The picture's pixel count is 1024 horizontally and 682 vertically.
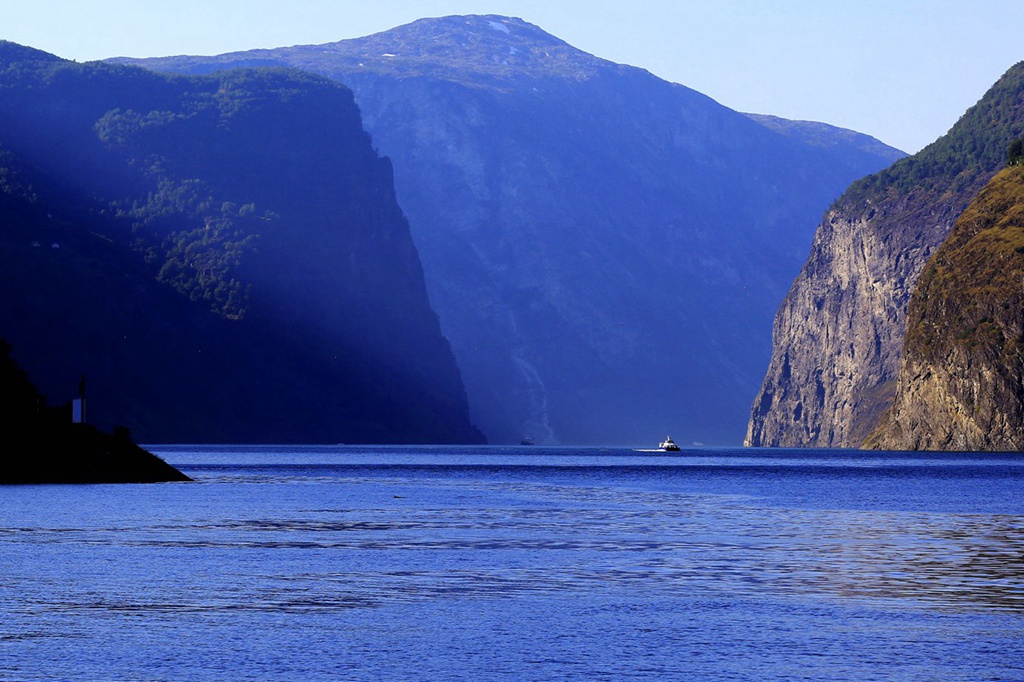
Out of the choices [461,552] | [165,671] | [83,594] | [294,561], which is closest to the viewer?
[165,671]

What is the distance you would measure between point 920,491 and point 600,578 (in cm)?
7784

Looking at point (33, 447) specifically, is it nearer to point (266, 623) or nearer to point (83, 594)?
point (83, 594)

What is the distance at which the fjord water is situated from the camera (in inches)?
1391

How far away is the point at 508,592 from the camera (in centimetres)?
4875

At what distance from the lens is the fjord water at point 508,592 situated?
1391 inches

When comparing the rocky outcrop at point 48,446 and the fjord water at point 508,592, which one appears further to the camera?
the rocky outcrop at point 48,446

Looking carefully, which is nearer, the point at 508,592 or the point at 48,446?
the point at 508,592

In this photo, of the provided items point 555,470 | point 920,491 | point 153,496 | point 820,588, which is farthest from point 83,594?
point 555,470

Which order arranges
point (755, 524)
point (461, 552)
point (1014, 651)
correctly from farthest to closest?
point (755, 524), point (461, 552), point (1014, 651)

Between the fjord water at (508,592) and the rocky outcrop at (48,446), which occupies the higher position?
the rocky outcrop at (48,446)

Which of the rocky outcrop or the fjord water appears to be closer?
the fjord water

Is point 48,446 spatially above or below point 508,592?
above

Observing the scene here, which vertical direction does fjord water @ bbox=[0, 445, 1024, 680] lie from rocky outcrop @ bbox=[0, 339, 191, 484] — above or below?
below

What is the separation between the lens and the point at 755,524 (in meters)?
83.3
